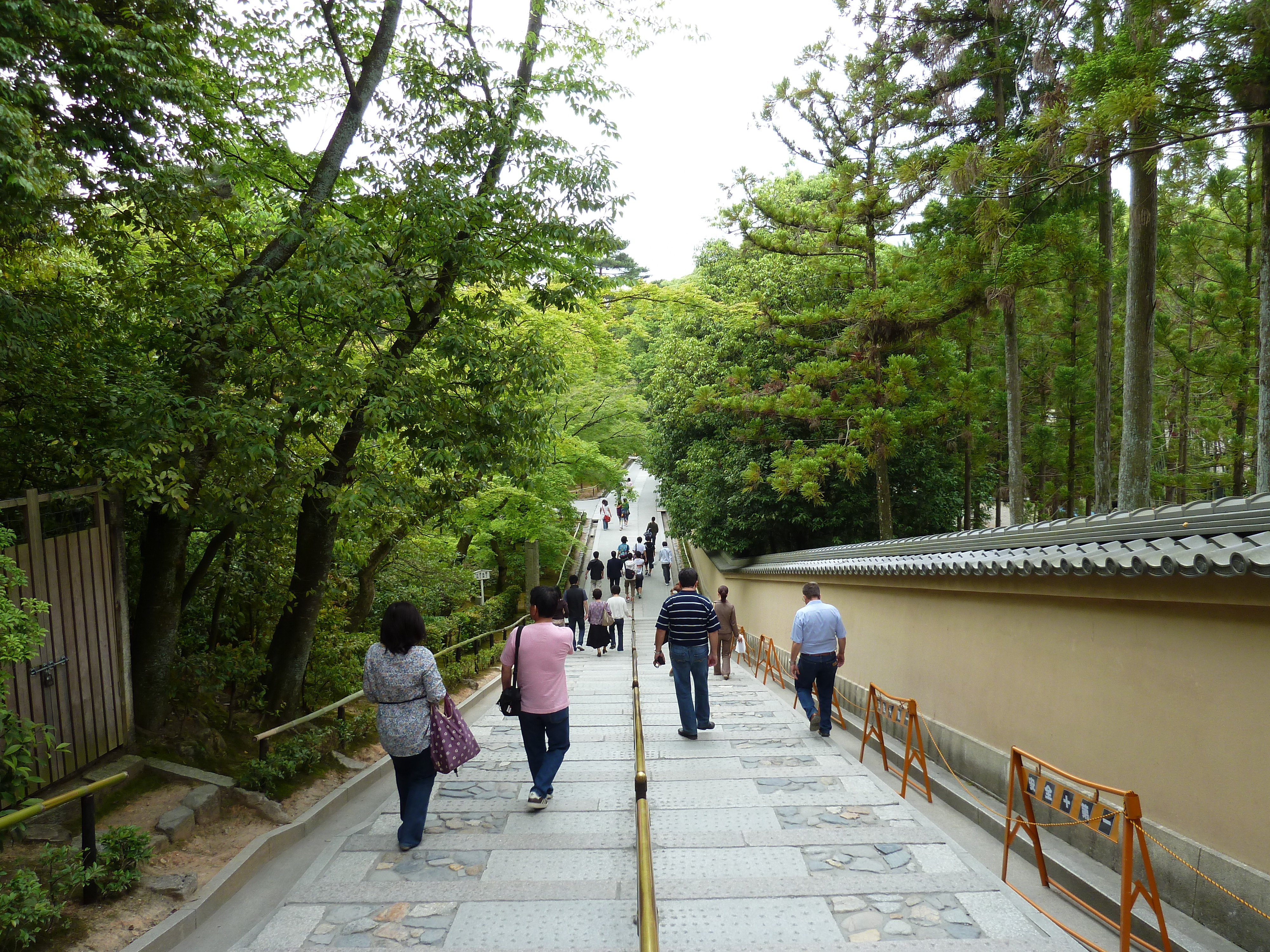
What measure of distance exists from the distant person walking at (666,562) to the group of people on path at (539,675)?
73.4ft

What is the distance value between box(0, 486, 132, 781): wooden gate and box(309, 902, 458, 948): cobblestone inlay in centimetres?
209

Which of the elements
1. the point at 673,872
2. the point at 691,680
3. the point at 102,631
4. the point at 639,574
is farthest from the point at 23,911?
the point at 639,574

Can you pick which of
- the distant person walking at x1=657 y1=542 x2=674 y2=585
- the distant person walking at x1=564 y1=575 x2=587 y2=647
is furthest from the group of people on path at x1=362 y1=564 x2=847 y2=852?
the distant person walking at x1=657 y1=542 x2=674 y2=585

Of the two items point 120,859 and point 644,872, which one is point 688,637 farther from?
point 120,859

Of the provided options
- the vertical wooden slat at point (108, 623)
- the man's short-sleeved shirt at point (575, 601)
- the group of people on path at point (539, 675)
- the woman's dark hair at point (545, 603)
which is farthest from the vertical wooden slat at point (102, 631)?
the man's short-sleeved shirt at point (575, 601)

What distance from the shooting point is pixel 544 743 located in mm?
5984

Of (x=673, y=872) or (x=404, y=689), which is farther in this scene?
(x=404, y=689)

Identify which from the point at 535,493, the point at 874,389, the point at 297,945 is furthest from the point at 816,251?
the point at 297,945

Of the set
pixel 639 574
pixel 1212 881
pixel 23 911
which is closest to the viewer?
pixel 23 911

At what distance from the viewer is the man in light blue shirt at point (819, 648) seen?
7926mm

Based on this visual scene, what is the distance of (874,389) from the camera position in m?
15.2

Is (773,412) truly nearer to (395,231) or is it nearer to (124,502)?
(395,231)

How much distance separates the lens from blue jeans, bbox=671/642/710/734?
7.88 metres

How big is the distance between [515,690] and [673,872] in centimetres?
173
